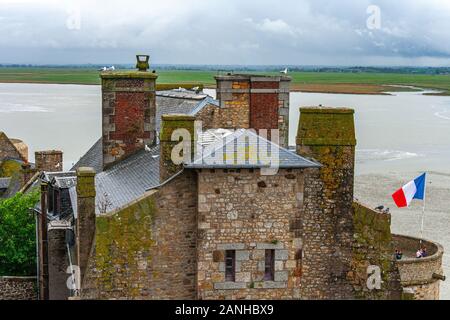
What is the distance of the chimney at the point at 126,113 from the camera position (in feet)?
72.8

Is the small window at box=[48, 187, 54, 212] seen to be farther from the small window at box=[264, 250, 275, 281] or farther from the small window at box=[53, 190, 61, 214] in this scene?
the small window at box=[264, 250, 275, 281]

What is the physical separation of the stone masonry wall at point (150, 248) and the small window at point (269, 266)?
1.49 metres

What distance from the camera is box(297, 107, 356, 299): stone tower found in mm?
16219

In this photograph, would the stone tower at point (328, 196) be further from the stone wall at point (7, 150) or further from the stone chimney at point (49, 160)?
the stone wall at point (7, 150)

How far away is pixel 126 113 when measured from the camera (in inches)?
880

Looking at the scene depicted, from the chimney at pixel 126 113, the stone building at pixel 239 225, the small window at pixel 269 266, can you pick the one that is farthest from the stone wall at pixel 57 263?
the small window at pixel 269 266

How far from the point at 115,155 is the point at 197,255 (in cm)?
789

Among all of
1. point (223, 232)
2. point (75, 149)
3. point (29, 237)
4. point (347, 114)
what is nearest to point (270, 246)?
point (223, 232)

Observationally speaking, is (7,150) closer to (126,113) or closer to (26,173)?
(26,173)

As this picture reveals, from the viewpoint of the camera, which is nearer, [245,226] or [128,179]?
[245,226]

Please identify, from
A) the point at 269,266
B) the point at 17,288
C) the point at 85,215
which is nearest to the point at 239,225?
the point at 269,266

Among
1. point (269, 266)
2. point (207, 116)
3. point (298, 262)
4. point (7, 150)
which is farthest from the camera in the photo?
point (7, 150)
